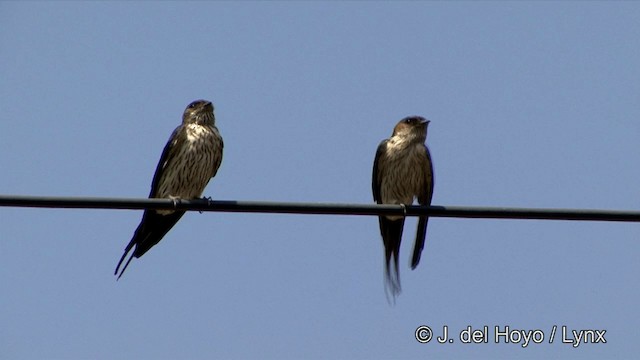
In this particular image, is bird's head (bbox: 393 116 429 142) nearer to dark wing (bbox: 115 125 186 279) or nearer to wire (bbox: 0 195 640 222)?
dark wing (bbox: 115 125 186 279)

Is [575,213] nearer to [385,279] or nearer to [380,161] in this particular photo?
[385,279]

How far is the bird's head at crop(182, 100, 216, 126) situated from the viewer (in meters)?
10.5

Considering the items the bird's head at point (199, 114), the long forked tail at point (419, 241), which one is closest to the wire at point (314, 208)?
the long forked tail at point (419, 241)

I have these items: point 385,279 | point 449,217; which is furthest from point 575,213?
point 385,279

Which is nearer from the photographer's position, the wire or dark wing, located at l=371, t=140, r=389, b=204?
the wire

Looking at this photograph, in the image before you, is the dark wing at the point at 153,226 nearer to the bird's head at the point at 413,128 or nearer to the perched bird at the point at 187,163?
the perched bird at the point at 187,163

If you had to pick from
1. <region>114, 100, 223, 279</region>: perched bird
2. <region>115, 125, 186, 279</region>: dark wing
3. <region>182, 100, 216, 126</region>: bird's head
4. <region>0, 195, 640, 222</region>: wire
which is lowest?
<region>0, 195, 640, 222</region>: wire

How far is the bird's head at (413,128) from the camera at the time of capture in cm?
1062

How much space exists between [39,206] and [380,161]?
5.24 metres

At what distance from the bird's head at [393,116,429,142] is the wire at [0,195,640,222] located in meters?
4.30

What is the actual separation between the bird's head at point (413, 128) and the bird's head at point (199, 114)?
175 centimetres

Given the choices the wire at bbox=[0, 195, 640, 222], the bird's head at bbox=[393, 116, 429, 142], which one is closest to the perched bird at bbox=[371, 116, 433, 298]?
the bird's head at bbox=[393, 116, 429, 142]

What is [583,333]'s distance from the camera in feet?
29.0

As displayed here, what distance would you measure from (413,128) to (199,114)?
1.99 m
